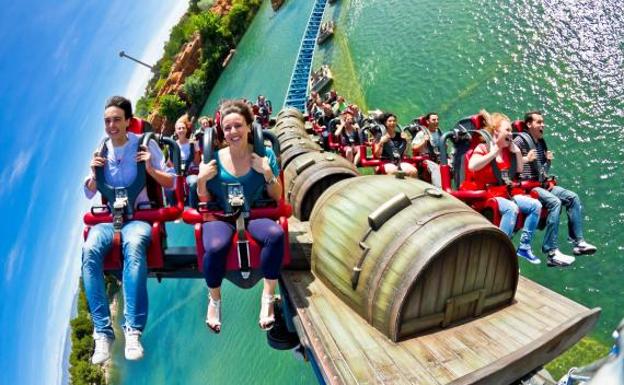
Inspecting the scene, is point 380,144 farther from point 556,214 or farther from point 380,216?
point 380,216

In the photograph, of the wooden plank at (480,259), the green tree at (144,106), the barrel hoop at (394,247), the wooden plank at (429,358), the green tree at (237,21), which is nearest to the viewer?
the wooden plank at (429,358)

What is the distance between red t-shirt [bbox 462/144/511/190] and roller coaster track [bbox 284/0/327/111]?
19147 mm

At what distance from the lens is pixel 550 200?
6383 millimetres

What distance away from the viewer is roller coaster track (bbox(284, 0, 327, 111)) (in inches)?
1017

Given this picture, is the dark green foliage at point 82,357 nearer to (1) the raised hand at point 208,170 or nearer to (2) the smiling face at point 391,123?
(2) the smiling face at point 391,123

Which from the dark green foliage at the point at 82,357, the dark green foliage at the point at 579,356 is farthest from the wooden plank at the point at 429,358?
the dark green foliage at the point at 82,357

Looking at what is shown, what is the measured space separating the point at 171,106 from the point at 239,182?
40.7 meters

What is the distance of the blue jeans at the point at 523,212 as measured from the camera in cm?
617

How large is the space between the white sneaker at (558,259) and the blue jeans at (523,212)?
0.38m

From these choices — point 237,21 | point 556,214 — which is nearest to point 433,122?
point 556,214

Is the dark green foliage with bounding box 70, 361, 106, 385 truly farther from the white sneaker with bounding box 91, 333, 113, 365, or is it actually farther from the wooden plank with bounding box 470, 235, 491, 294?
the wooden plank with bounding box 470, 235, 491, 294

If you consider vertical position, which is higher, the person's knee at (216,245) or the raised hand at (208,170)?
the raised hand at (208,170)

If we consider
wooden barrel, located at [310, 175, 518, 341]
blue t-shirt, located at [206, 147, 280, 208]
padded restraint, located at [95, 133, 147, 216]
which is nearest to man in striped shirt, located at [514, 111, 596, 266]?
wooden barrel, located at [310, 175, 518, 341]

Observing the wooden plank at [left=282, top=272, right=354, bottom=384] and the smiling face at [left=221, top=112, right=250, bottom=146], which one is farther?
the smiling face at [left=221, top=112, right=250, bottom=146]
